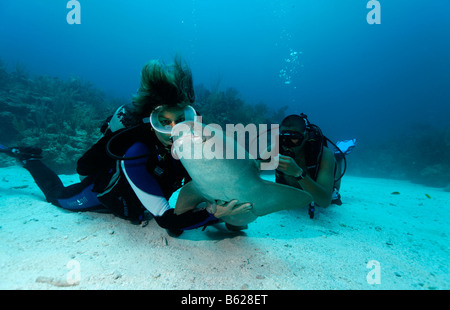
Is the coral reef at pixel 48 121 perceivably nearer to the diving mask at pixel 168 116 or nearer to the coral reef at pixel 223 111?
the coral reef at pixel 223 111

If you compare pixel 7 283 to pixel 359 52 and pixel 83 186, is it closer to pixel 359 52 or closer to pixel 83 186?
pixel 83 186

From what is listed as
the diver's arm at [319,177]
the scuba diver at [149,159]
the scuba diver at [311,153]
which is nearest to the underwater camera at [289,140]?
the scuba diver at [311,153]

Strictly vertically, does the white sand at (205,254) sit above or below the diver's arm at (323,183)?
→ below

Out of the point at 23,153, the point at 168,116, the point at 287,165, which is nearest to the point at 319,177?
the point at 287,165

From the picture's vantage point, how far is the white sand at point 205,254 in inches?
72.4

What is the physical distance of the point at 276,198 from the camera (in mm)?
2248

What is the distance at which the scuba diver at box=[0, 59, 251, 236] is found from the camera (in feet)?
7.70

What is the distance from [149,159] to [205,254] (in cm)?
146

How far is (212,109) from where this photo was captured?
1191cm

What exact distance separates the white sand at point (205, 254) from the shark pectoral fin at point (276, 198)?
Answer: 652 mm

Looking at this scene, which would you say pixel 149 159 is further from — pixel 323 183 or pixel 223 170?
pixel 323 183

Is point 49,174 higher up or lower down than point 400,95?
lower down

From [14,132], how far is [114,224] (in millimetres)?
11863
